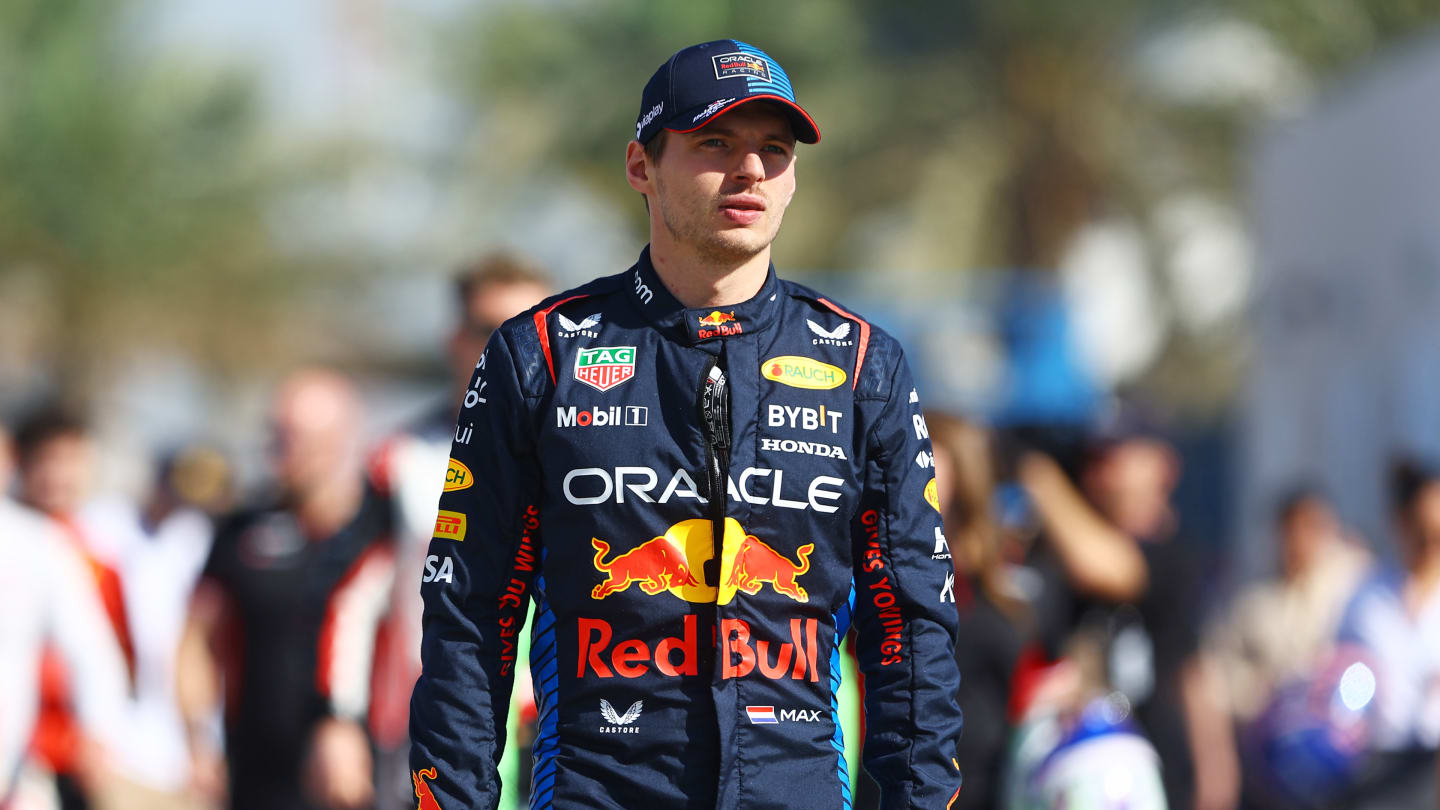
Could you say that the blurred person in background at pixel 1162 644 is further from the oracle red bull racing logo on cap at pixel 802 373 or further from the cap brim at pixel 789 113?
the cap brim at pixel 789 113

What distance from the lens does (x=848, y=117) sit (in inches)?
896

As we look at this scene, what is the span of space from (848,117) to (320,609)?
1590 centimetres

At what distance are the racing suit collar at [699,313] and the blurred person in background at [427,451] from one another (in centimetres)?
235

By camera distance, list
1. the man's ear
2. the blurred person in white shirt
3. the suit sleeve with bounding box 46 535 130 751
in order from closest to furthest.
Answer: the man's ear < the suit sleeve with bounding box 46 535 130 751 < the blurred person in white shirt

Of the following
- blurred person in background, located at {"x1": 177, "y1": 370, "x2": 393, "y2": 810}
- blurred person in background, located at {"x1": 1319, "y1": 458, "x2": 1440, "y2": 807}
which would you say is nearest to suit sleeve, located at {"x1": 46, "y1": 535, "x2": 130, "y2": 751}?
blurred person in background, located at {"x1": 177, "y1": 370, "x2": 393, "y2": 810}

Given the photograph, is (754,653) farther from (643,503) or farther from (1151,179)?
(1151,179)

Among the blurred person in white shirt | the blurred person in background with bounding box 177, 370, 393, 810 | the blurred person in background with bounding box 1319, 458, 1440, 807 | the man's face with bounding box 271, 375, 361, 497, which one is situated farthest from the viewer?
the blurred person in white shirt

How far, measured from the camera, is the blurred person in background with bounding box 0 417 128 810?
707cm

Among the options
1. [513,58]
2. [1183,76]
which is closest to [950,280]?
[1183,76]

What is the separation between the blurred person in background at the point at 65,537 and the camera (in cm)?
763

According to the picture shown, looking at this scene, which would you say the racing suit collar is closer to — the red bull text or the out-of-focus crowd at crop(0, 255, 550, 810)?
the red bull text

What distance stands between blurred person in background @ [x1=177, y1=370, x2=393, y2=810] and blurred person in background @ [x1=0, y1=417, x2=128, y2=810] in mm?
508

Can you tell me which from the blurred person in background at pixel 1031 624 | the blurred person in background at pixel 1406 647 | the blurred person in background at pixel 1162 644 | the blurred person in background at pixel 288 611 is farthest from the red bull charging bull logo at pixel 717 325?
the blurred person in background at pixel 1406 647

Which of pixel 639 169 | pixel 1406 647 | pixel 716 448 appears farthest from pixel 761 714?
pixel 1406 647
